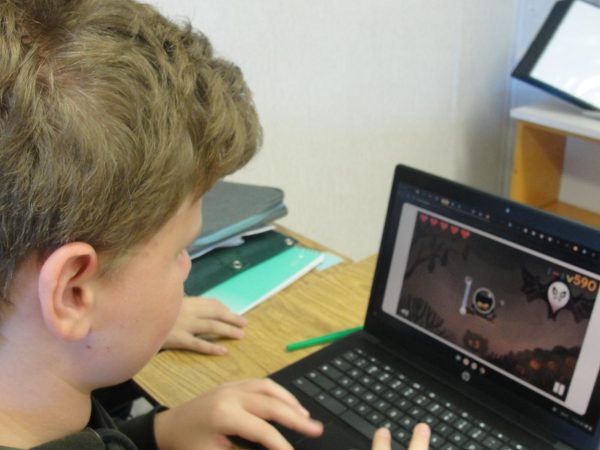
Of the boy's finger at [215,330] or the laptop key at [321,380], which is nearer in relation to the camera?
the laptop key at [321,380]

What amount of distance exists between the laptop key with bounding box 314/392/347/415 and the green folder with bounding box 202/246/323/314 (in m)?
0.26

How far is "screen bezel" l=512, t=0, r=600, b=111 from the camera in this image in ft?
5.69

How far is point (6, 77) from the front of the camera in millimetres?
472

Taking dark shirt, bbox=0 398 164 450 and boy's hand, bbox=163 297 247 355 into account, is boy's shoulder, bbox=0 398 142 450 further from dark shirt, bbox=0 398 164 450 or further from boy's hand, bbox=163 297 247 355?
boy's hand, bbox=163 297 247 355

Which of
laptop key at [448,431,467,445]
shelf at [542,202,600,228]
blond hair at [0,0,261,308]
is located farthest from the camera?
shelf at [542,202,600,228]

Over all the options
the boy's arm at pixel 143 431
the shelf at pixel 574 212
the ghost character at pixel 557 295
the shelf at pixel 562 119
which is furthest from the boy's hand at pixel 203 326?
the shelf at pixel 574 212

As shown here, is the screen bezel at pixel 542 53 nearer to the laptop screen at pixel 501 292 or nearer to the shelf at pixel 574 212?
the shelf at pixel 574 212

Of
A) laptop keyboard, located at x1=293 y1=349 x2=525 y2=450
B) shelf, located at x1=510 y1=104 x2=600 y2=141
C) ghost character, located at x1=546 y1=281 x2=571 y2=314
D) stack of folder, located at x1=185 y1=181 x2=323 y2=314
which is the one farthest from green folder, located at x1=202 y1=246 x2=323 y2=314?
shelf, located at x1=510 y1=104 x2=600 y2=141

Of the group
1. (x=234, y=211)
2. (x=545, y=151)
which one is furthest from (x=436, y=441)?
(x=545, y=151)

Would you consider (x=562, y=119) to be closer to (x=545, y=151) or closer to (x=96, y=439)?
(x=545, y=151)

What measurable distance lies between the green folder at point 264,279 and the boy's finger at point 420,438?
0.40 m

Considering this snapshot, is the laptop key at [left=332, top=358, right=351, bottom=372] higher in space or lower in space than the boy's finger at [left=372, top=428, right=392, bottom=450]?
lower

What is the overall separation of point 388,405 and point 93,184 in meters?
0.43

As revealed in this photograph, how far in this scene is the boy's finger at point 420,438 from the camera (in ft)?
2.14
